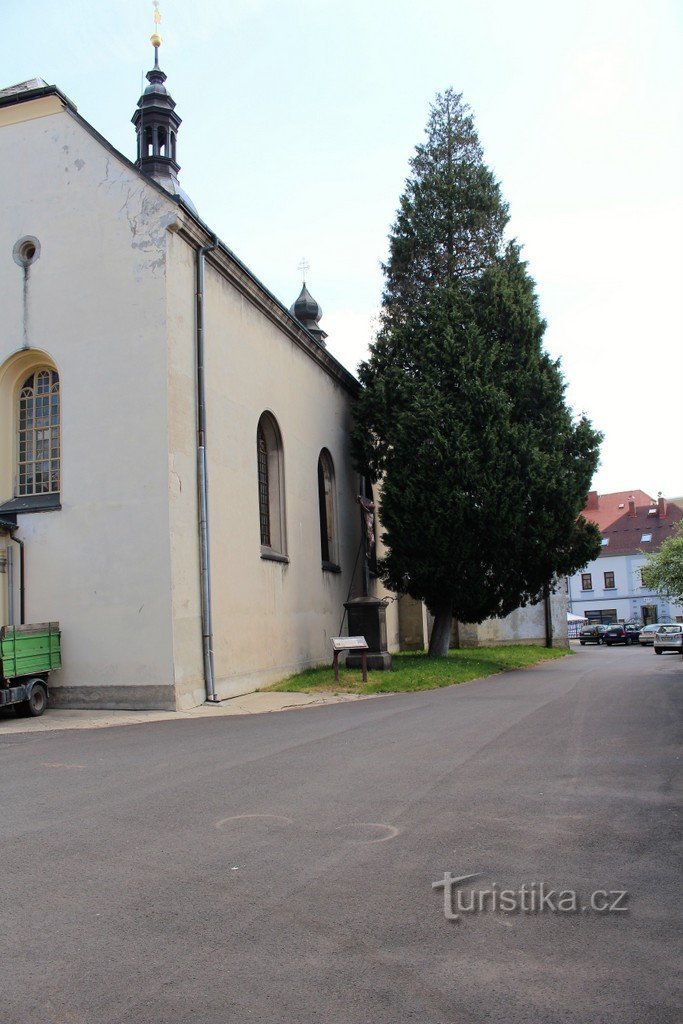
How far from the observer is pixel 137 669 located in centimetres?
1440

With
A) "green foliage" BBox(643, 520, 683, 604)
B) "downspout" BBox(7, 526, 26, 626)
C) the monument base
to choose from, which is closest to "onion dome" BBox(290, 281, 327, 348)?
the monument base

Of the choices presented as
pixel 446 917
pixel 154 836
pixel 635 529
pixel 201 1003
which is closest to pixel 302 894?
pixel 446 917

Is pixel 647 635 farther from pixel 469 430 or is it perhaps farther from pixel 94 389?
pixel 94 389

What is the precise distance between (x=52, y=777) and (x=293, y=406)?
14095mm

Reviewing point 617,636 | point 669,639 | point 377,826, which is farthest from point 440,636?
point 617,636

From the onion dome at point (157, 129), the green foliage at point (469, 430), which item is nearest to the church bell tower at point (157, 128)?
the onion dome at point (157, 129)

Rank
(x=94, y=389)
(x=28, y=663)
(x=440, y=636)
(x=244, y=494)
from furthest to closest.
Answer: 1. (x=440, y=636)
2. (x=244, y=494)
3. (x=94, y=389)
4. (x=28, y=663)

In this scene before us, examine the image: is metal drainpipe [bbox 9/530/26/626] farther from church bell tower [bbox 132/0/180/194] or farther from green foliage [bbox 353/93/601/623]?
church bell tower [bbox 132/0/180/194]

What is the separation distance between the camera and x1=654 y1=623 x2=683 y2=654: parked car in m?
38.6

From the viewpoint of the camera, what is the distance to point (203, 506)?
1546cm

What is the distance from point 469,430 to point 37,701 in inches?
470

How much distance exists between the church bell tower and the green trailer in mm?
17993

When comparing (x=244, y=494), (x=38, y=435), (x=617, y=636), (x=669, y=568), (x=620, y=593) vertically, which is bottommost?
(x=617, y=636)

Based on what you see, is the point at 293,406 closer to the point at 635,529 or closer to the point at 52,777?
the point at 52,777
